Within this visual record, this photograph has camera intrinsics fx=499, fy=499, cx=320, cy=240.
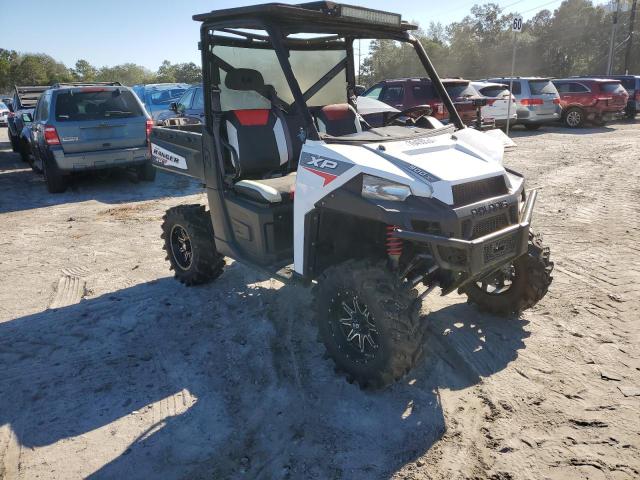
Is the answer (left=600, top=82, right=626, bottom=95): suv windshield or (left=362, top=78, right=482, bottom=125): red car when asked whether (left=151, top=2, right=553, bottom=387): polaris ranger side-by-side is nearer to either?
(left=362, top=78, right=482, bottom=125): red car

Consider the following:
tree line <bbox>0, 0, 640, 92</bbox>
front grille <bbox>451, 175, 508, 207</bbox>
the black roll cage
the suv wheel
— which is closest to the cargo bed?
the black roll cage

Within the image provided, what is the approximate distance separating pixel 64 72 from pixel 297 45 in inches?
2742

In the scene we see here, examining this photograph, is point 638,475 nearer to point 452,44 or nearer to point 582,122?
point 582,122

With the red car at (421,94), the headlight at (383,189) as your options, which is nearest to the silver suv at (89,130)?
the red car at (421,94)

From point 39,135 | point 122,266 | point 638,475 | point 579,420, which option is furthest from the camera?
point 39,135

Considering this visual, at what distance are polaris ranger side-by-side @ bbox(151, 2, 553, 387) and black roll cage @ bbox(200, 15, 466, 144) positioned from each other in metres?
0.01

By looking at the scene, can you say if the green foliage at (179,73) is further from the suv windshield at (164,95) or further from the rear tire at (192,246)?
the rear tire at (192,246)

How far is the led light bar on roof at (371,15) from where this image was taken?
3.40m

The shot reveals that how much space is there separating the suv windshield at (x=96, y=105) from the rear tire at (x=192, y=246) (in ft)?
16.5

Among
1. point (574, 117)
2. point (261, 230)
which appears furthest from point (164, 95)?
point (261, 230)

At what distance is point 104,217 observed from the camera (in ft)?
25.7

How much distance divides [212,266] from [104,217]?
12.6 ft

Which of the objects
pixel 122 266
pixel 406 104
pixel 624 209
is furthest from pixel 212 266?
pixel 406 104

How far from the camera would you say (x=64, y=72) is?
2494 inches
